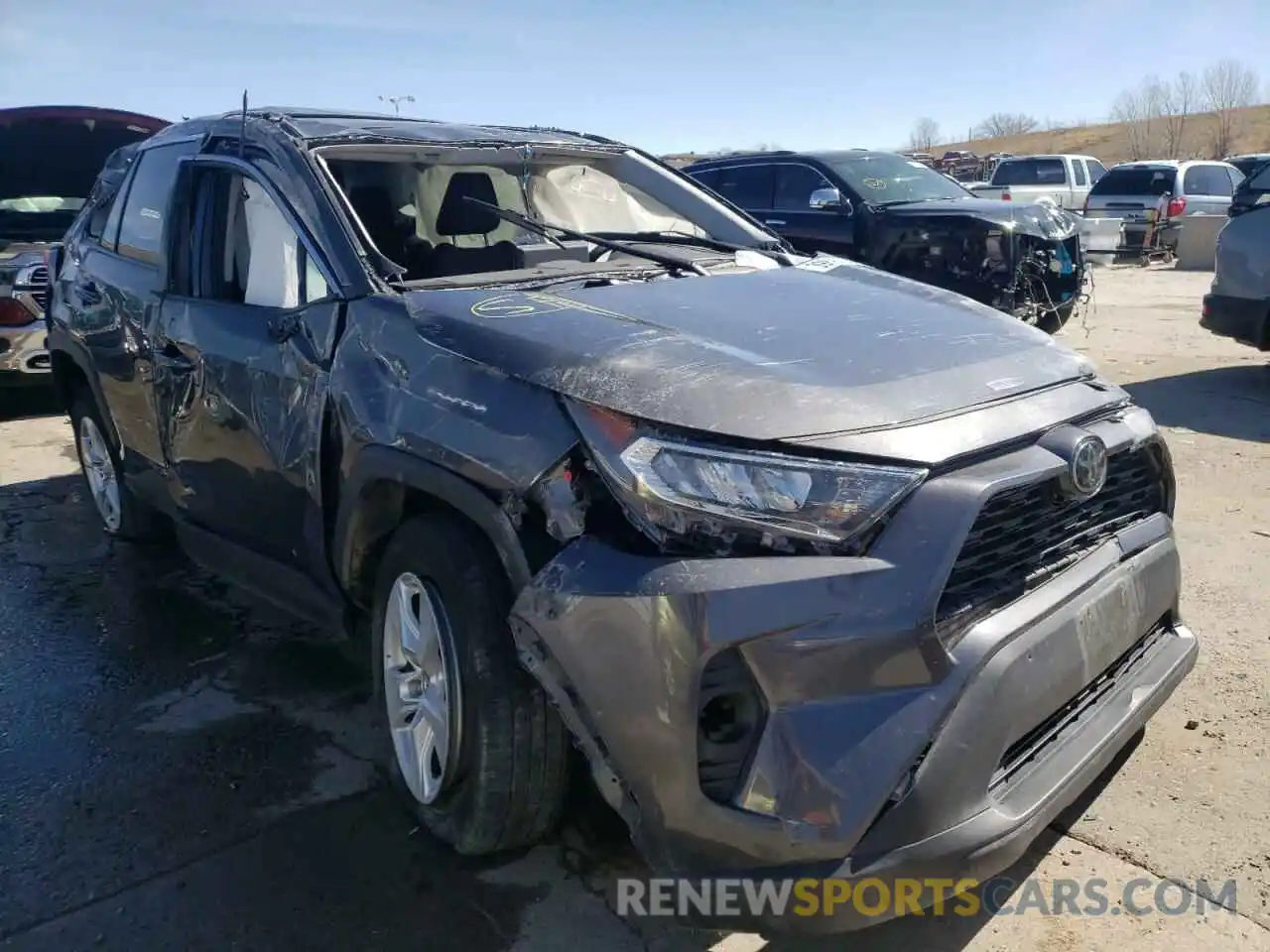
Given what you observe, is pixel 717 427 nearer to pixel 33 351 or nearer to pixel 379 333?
pixel 379 333

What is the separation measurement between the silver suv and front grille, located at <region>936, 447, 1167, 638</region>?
18.1 metres

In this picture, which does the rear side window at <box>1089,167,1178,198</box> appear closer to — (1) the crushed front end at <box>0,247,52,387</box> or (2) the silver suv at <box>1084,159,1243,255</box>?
(2) the silver suv at <box>1084,159,1243,255</box>

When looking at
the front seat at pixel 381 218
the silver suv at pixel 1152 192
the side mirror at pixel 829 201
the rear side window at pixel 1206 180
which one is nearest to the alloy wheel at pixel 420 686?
the front seat at pixel 381 218

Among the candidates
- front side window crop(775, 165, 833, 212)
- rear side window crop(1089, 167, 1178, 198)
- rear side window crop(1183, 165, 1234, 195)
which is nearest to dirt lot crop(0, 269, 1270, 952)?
front side window crop(775, 165, 833, 212)

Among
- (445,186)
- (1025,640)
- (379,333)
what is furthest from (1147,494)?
(445,186)

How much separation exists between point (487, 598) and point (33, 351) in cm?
699

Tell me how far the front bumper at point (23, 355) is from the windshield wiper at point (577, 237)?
560 centimetres

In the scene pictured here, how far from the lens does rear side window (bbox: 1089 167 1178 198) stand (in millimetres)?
18875

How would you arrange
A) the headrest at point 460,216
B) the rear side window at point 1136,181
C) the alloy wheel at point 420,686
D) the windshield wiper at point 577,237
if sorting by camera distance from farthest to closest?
1. the rear side window at point 1136,181
2. the headrest at point 460,216
3. the windshield wiper at point 577,237
4. the alloy wheel at point 420,686

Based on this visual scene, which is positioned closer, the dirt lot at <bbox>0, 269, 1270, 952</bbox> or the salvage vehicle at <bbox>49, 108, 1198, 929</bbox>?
the salvage vehicle at <bbox>49, 108, 1198, 929</bbox>

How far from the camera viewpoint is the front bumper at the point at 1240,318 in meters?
7.57

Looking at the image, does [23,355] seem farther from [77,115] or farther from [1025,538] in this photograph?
[1025,538]

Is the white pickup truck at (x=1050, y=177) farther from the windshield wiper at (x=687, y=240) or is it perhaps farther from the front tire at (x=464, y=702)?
the front tire at (x=464, y=702)

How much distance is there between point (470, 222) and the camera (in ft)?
12.1
